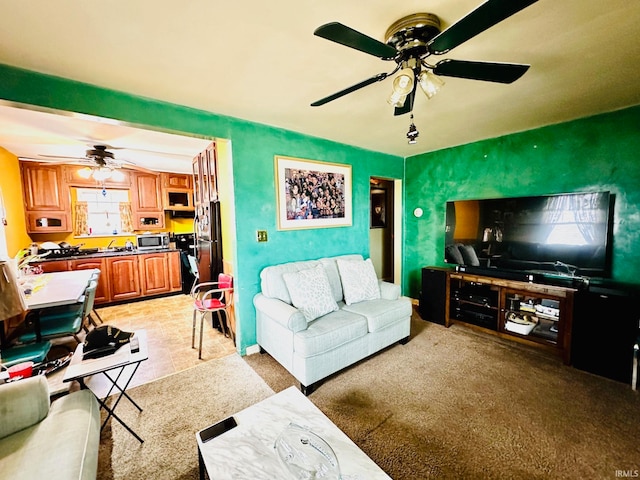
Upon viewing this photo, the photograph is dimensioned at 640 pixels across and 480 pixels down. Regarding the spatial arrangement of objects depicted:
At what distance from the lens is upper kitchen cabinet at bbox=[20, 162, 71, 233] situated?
12.9ft

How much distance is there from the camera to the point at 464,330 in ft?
10.3

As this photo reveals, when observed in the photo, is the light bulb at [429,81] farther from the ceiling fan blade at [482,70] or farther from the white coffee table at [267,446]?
the white coffee table at [267,446]

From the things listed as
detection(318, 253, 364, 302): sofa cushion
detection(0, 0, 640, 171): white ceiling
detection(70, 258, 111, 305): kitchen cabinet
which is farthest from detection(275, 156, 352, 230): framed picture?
detection(70, 258, 111, 305): kitchen cabinet

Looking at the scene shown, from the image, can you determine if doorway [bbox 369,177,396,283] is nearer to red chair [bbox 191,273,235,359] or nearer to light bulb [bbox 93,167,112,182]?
red chair [bbox 191,273,235,359]

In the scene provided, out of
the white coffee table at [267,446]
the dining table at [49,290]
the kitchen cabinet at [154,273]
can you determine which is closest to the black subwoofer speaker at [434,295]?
the white coffee table at [267,446]

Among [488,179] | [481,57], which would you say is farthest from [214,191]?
[488,179]

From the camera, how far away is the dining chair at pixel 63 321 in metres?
2.28

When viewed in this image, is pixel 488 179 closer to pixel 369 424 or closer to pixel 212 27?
pixel 369 424

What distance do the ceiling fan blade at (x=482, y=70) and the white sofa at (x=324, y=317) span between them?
190 centimetres

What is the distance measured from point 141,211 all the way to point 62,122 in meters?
2.57

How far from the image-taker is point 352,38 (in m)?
1.03

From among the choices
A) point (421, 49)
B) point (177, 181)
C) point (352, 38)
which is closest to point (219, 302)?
point (352, 38)

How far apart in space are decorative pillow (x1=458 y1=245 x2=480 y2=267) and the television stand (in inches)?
6.3

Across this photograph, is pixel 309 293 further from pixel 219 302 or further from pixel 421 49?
pixel 421 49
